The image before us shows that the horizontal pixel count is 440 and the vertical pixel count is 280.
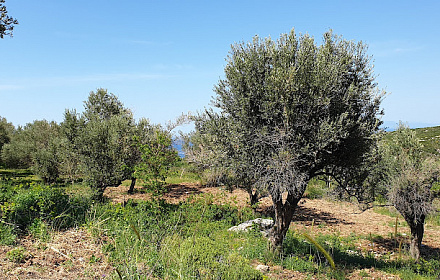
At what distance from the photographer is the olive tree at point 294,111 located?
333 inches

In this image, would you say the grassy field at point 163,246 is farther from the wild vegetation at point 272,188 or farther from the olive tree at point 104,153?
the olive tree at point 104,153

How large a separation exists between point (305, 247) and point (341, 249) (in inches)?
83.8

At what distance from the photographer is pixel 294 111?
8.70 meters

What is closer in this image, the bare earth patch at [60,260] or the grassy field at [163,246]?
the bare earth patch at [60,260]

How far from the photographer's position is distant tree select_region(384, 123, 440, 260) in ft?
37.7

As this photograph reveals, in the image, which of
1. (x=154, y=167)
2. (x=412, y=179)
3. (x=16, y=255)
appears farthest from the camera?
(x=154, y=167)

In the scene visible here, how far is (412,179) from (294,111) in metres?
6.86

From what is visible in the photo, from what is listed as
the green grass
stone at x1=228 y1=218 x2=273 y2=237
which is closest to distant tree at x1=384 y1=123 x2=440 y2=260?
the green grass

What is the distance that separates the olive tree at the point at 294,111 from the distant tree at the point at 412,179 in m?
3.62

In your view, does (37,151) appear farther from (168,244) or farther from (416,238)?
(416,238)

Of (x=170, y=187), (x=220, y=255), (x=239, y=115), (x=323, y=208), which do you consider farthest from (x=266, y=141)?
(x=170, y=187)

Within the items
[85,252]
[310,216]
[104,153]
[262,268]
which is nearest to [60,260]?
[85,252]

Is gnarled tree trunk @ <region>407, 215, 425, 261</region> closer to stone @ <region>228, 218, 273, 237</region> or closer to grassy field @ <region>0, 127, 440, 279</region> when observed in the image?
grassy field @ <region>0, 127, 440, 279</region>

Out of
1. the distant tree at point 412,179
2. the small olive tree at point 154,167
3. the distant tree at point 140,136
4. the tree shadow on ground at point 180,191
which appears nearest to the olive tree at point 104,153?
the distant tree at point 140,136
